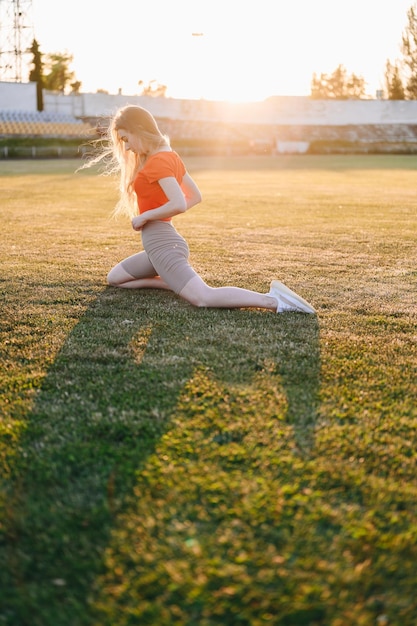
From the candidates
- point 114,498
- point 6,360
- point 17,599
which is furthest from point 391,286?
point 17,599

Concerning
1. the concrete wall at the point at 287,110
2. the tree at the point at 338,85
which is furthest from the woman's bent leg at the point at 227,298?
the tree at the point at 338,85

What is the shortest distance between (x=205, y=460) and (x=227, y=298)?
2.25m

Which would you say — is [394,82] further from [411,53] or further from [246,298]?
[246,298]

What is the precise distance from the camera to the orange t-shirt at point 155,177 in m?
4.49

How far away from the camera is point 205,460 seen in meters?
2.39

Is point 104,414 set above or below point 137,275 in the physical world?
below

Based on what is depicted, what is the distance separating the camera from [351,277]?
5.85 metres

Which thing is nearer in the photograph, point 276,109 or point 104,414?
point 104,414

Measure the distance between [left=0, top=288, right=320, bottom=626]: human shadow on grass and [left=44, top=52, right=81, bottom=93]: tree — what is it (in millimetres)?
66589

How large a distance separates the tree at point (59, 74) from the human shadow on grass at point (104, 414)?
2622 inches

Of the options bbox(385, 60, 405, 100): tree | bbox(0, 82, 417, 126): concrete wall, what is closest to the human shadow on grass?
bbox(0, 82, 417, 126): concrete wall

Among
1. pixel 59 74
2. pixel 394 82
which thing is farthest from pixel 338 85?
pixel 59 74

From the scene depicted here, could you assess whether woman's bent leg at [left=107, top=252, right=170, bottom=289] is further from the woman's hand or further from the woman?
the woman's hand

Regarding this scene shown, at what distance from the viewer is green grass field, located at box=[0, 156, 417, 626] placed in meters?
1.75
